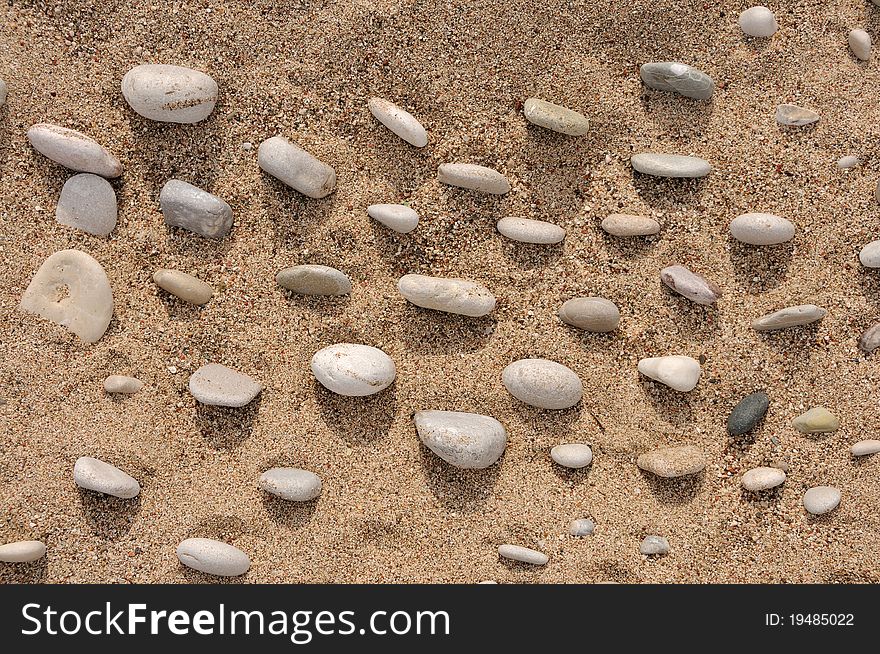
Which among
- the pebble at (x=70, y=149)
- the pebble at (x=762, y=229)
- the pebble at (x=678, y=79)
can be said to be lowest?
the pebble at (x=762, y=229)

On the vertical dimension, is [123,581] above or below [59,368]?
below

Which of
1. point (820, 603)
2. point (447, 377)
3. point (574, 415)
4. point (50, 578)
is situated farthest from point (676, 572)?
point (50, 578)

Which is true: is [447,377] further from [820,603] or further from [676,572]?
[820,603]

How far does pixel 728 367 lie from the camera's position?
5.52 ft

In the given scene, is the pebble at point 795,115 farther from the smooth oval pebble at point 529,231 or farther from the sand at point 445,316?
the smooth oval pebble at point 529,231

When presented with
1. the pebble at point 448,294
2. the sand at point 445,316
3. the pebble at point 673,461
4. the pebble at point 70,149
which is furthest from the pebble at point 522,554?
the pebble at point 70,149

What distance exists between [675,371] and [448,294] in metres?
0.66

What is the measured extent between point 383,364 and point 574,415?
0.56 metres

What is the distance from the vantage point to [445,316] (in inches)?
65.6

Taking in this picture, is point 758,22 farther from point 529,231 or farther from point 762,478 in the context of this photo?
point 762,478

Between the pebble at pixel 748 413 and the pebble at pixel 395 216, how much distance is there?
1055 millimetres

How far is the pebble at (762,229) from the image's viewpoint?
1.62 metres

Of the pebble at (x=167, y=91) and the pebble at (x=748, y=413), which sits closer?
the pebble at (x=167, y=91)

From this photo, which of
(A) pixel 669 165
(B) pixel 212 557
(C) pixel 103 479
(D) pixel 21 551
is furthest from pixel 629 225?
(D) pixel 21 551
